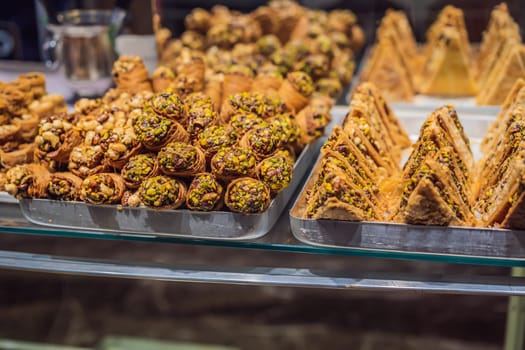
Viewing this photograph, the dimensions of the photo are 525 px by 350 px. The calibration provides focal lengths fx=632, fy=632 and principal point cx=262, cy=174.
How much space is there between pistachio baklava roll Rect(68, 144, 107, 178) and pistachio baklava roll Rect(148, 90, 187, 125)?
0.52ft

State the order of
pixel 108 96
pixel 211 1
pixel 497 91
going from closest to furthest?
1. pixel 108 96
2. pixel 497 91
3. pixel 211 1

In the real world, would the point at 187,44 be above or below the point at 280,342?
above

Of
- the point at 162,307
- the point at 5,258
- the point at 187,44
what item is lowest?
the point at 162,307

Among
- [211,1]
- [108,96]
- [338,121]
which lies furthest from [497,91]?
[211,1]

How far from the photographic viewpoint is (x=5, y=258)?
56.4 inches

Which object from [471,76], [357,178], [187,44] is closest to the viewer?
[357,178]

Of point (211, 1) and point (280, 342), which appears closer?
point (280, 342)

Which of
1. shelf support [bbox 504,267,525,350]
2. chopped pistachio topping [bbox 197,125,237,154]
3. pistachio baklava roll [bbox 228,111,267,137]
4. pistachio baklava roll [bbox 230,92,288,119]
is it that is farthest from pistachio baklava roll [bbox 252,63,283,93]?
shelf support [bbox 504,267,525,350]

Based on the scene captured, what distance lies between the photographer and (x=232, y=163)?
1.24 m

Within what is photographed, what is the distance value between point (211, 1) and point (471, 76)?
4.09 feet

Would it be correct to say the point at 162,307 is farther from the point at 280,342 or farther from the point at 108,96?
the point at 108,96

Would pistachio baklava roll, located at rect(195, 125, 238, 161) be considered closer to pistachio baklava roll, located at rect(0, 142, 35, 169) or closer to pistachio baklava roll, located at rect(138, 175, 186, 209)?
pistachio baklava roll, located at rect(138, 175, 186, 209)

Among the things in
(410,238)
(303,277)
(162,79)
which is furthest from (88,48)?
(410,238)

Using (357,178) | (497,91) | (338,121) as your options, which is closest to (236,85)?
(338,121)
